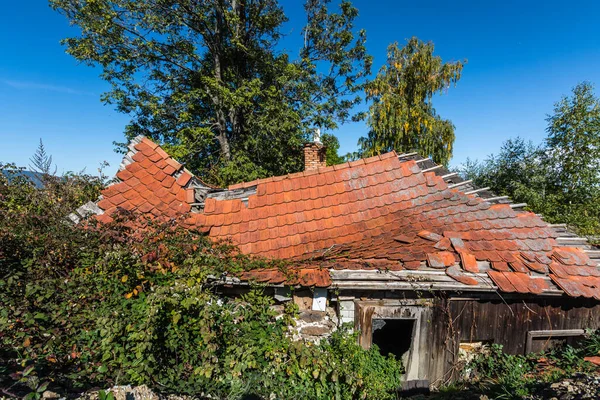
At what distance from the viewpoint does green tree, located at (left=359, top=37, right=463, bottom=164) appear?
15945 millimetres

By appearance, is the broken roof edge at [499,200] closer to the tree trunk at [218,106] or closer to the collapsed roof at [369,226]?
the collapsed roof at [369,226]

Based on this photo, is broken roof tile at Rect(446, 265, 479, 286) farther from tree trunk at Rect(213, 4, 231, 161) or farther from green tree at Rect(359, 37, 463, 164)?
green tree at Rect(359, 37, 463, 164)

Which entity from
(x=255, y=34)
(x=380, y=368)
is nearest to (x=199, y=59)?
(x=255, y=34)

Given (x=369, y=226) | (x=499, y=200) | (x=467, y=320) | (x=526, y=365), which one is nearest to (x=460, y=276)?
(x=467, y=320)

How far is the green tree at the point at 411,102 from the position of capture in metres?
15.9

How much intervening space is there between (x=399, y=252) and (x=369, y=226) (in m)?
1.00

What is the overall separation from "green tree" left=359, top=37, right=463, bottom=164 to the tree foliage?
4.87 metres

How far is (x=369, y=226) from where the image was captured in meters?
5.43

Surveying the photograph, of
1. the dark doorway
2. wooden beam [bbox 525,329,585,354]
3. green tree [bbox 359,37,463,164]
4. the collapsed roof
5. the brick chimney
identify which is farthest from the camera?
green tree [bbox 359,37,463,164]

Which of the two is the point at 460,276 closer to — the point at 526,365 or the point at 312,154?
the point at 526,365

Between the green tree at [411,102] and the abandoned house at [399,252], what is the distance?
1057cm

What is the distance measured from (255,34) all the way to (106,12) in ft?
20.2

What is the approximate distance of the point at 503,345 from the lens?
4.59 m

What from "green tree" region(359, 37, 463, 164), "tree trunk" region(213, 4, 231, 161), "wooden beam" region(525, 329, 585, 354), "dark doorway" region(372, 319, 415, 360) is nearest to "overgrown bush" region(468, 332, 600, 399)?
"wooden beam" region(525, 329, 585, 354)
